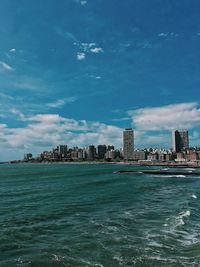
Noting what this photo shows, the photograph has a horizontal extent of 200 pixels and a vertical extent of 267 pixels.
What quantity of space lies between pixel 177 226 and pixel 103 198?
2046cm

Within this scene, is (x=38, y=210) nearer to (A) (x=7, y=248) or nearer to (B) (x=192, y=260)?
(A) (x=7, y=248)

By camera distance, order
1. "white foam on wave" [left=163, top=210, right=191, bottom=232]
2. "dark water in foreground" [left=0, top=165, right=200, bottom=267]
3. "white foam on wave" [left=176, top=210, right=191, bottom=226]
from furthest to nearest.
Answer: "white foam on wave" [left=176, top=210, right=191, bottom=226] → "white foam on wave" [left=163, top=210, right=191, bottom=232] → "dark water in foreground" [left=0, top=165, right=200, bottom=267]

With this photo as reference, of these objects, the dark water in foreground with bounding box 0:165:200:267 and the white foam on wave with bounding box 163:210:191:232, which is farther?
the white foam on wave with bounding box 163:210:191:232

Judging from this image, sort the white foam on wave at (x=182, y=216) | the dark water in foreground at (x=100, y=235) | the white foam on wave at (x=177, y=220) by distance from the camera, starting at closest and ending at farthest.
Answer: the dark water in foreground at (x=100, y=235) < the white foam on wave at (x=177, y=220) < the white foam on wave at (x=182, y=216)

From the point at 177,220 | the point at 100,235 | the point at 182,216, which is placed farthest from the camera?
the point at 182,216

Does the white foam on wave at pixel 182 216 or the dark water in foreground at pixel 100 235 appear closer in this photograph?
the dark water in foreground at pixel 100 235

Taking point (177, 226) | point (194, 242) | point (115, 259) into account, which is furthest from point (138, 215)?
point (115, 259)

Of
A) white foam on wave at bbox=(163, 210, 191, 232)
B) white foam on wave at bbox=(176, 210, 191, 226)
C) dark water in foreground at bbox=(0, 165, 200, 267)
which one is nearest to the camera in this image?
dark water in foreground at bbox=(0, 165, 200, 267)

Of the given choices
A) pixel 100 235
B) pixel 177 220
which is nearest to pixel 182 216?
pixel 177 220

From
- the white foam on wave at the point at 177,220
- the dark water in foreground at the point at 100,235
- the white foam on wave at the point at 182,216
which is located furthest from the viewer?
the white foam on wave at the point at 182,216

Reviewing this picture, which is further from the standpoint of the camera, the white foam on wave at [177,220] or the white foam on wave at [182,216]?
the white foam on wave at [182,216]

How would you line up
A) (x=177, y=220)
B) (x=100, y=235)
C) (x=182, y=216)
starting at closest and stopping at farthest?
(x=100, y=235) < (x=177, y=220) < (x=182, y=216)

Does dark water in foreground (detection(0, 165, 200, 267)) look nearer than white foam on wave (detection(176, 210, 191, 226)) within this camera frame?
Yes

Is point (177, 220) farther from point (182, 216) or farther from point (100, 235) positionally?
point (100, 235)
